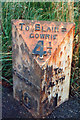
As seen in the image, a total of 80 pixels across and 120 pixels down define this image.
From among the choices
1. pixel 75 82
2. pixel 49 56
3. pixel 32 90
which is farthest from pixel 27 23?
pixel 75 82

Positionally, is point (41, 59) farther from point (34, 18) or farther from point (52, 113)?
point (34, 18)

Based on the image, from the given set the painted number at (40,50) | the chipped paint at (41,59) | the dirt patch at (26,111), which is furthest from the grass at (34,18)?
the painted number at (40,50)

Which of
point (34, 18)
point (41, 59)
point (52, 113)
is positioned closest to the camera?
point (41, 59)

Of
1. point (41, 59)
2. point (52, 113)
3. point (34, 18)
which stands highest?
point (34, 18)

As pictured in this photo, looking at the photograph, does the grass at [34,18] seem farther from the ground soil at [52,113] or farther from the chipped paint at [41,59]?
the chipped paint at [41,59]

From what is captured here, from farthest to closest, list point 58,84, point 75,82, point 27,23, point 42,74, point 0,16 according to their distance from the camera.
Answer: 1. point 0,16
2. point 75,82
3. point 58,84
4. point 27,23
5. point 42,74

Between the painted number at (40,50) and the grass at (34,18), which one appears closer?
the painted number at (40,50)

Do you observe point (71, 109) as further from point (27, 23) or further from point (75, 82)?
point (27, 23)

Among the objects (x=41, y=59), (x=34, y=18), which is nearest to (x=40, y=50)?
(x=41, y=59)

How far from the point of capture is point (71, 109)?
152cm

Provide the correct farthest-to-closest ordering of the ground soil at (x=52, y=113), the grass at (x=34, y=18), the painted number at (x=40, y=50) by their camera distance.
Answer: the grass at (x=34, y=18), the ground soil at (x=52, y=113), the painted number at (x=40, y=50)

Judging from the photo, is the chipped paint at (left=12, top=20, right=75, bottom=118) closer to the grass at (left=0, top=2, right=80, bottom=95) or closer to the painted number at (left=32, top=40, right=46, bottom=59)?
the painted number at (left=32, top=40, right=46, bottom=59)

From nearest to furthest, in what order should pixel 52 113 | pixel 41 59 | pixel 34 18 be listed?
pixel 41 59
pixel 52 113
pixel 34 18

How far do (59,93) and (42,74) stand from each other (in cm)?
36
